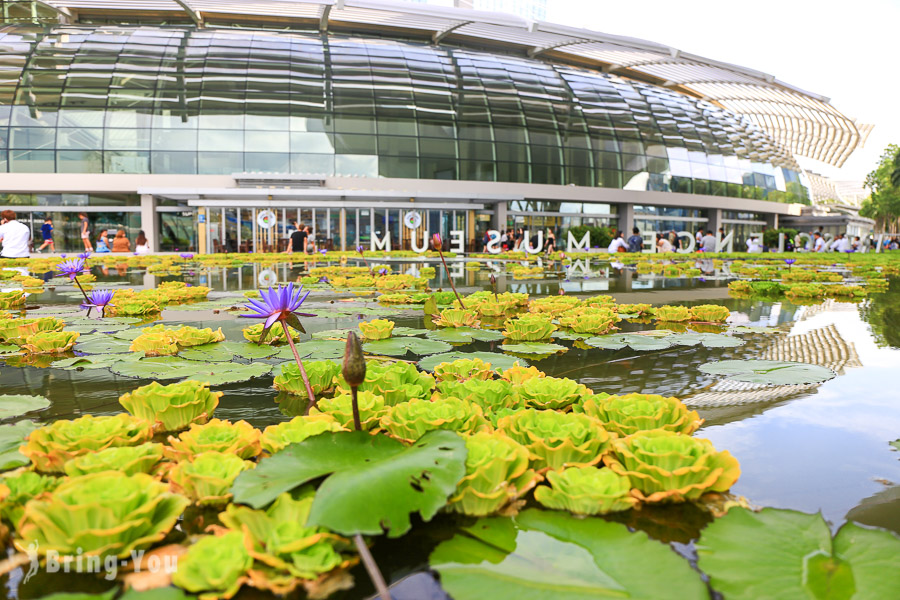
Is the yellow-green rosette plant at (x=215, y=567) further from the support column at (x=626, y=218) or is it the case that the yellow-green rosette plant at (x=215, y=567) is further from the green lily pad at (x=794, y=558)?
the support column at (x=626, y=218)

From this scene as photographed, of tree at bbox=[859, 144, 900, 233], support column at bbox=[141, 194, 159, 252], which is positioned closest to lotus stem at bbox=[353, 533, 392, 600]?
support column at bbox=[141, 194, 159, 252]

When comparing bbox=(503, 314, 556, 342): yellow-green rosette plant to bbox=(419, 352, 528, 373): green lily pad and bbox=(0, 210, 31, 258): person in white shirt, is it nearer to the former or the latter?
bbox=(419, 352, 528, 373): green lily pad

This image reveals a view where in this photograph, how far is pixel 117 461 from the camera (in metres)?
1.25

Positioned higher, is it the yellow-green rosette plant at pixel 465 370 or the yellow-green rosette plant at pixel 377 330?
the yellow-green rosette plant at pixel 465 370

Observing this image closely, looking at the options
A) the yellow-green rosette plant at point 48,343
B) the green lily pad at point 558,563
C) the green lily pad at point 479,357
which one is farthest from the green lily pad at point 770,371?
the yellow-green rosette plant at point 48,343

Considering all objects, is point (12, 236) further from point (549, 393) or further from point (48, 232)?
point (48, 232)

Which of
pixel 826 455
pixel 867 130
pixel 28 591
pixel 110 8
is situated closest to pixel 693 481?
pixel 826 455

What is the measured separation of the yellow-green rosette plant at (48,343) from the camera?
3.01 m

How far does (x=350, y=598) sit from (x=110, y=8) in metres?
39.9

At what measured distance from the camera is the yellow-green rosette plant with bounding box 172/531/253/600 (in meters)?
0.92

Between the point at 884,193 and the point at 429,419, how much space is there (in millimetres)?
74061

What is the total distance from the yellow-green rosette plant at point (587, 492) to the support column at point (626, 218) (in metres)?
34.8

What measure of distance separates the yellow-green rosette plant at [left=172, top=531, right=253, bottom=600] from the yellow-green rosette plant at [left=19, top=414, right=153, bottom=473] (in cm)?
58

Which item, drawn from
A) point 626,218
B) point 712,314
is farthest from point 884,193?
point 712,314
